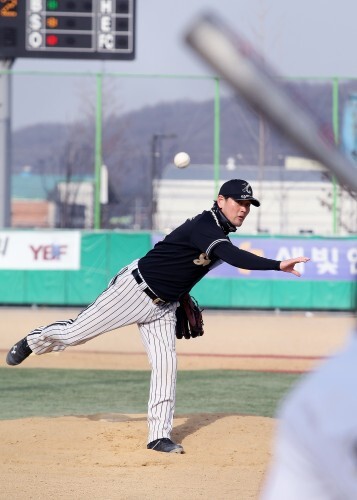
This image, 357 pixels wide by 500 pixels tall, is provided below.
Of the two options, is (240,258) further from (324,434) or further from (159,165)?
(159,165)

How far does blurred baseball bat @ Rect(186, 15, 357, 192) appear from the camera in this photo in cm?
181

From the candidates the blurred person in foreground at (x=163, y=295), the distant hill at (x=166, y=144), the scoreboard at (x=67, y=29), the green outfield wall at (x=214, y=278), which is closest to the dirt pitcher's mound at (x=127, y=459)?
the blurred person in foreground at (x=163, y=295)

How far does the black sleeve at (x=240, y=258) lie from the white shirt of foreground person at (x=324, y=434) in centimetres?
441

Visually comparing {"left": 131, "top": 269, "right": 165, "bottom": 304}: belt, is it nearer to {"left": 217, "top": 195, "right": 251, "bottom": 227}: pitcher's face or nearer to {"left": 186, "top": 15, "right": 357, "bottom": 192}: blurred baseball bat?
{"left": 217, "top": 195, "right": 251, "bottom": 227}: pitcher's face

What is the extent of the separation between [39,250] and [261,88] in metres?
20.6

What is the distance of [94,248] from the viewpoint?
22.4 m

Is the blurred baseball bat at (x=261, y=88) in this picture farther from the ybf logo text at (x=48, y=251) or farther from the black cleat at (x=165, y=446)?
the ybf logo text at (x=48, y=251)

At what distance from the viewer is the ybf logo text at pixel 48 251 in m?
22.2

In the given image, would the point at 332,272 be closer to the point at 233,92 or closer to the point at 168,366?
the point at 168,366

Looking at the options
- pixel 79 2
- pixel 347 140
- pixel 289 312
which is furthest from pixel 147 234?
pixel 347 140

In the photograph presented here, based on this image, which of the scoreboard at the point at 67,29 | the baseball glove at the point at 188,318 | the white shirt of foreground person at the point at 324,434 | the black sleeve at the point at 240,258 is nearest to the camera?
the white shirt of foreground person at the point at 324,434

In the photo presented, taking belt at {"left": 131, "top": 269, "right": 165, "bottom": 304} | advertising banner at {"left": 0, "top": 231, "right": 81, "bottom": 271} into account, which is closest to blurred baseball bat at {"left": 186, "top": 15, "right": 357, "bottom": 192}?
belt at {"left": 131, "top": 269, "right": 165, "bottom": 304}

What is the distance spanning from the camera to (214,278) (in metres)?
22.3

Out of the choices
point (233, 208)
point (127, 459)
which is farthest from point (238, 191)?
point (127, 459)
